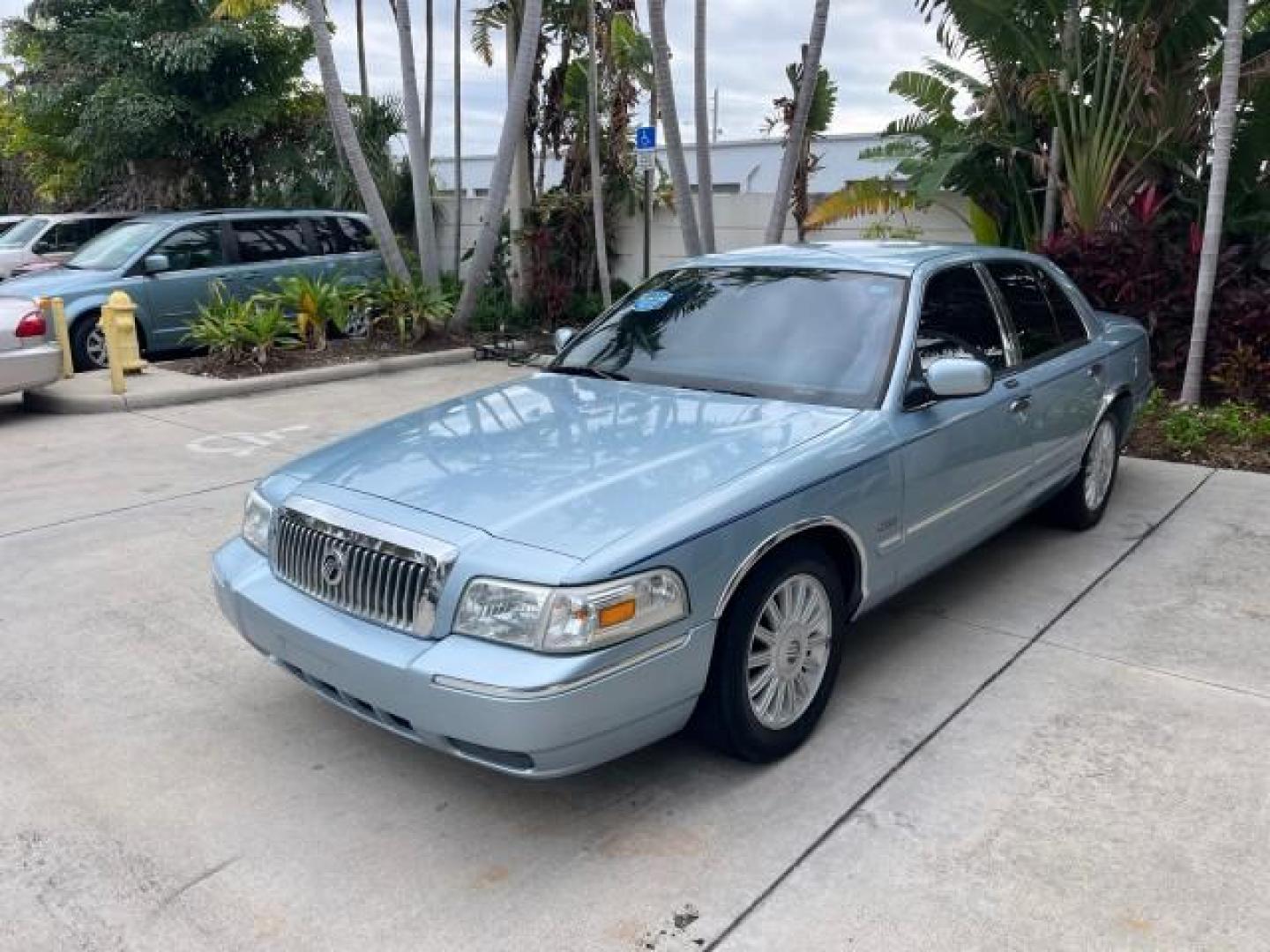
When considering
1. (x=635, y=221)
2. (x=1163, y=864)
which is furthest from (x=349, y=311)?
(x=1163, y=864)

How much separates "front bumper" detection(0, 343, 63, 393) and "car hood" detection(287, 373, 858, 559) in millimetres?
5908

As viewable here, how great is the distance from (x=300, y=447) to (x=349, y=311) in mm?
4528

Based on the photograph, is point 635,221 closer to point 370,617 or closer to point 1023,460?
point 1023,460

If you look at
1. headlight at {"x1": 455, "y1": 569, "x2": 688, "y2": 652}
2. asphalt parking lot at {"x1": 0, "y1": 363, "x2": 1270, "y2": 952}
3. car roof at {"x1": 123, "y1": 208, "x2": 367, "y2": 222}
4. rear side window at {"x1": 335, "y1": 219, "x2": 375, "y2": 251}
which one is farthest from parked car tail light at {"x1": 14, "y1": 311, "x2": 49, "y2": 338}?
headlight at {"x1": 455, "y1": 569, "x2": 688, "y2": 652}

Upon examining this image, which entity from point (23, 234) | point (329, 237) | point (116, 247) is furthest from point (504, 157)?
point (23, 234)

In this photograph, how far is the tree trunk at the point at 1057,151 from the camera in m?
8.95

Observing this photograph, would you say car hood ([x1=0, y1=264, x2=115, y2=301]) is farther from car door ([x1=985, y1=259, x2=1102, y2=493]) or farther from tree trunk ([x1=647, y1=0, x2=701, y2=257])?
car door ([x1=985, y1=259, x2=1102, y2=493])

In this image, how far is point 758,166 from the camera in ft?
70.7

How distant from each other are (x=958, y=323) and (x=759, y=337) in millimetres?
880

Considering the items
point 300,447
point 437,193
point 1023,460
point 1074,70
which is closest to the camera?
point 1023,460

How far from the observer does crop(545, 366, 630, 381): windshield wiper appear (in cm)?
457

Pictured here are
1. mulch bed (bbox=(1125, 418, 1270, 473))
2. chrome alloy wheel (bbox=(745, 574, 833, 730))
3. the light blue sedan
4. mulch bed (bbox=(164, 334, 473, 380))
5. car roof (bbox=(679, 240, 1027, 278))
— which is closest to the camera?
the light blue sedan

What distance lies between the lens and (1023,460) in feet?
15.9

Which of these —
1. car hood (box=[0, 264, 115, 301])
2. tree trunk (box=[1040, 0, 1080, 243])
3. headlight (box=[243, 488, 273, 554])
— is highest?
tree trunk (box=[1040, 0, 1080, 243])
